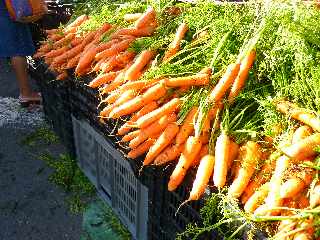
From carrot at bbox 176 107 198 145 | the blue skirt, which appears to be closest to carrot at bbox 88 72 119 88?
carrot at bbox 176 107 198 145

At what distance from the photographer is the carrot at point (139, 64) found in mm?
2752

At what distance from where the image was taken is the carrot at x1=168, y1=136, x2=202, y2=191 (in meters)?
2.13

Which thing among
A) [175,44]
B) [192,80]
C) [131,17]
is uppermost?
[131,17]

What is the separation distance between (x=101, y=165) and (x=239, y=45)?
1816 millimetres

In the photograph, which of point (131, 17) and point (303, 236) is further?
point (131, 17)

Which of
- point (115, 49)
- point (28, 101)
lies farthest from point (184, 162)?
point (28, 101)

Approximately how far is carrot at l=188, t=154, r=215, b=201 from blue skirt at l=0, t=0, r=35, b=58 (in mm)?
3865

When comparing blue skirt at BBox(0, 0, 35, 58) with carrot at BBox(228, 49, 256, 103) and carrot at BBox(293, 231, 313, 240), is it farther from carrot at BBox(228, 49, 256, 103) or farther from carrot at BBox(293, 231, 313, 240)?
carrot at BBox(293, 231, 313, 240)

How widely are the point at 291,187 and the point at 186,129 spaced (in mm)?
799

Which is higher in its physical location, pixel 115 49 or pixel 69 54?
pixel 115 49

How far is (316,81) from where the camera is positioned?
2.09 meters

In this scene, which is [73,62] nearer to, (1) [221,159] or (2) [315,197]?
(1) [221,159]

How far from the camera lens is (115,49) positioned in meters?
3.10

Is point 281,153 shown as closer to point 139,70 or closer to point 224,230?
point 224,230
